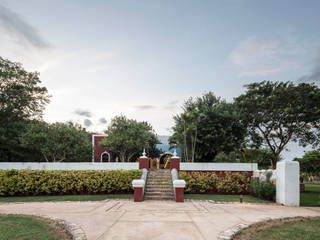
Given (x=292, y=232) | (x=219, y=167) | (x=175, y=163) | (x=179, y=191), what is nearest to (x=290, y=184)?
(x=179, y=191)

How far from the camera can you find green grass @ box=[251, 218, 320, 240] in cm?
493

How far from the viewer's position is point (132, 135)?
1941 centimetres

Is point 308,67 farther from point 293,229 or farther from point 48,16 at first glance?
point 48,16

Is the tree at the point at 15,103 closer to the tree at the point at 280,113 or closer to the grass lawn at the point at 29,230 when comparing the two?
the grass lawn at the point at 29,230

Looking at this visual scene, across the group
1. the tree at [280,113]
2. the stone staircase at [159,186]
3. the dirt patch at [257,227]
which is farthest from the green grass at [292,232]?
the tree at [280,113]

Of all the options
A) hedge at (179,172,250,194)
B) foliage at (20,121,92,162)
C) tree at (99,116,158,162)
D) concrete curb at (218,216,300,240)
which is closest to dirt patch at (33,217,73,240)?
concrete curb at (218,216,300,240)

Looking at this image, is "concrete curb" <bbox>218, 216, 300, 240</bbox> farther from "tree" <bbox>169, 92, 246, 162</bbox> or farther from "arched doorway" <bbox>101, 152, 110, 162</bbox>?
"arched doorway" <bbox>101, 152, 110, 162</bbox>

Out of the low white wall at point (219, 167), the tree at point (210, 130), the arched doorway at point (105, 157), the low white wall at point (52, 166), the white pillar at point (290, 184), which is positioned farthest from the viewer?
the arched doorway at point (105, 157)

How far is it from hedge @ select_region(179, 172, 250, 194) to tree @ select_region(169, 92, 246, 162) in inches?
143

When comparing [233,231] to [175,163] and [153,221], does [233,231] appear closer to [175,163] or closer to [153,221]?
[153,221]

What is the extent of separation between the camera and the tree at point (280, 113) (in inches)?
713

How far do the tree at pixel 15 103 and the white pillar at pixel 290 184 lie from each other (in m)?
18.4

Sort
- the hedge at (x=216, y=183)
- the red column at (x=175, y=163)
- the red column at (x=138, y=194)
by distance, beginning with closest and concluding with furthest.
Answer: the red column at (x=138, y=194) → the hedge at (x=216, y=183) → the red column at (x=175, y=163)

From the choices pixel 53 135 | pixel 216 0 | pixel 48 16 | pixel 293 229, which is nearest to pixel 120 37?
pixel 48 16
